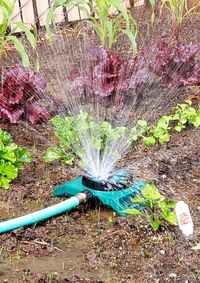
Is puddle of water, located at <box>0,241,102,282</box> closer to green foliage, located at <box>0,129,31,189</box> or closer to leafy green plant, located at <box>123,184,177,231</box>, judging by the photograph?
leafy green plant, located at <box>123,184,177,231</box>

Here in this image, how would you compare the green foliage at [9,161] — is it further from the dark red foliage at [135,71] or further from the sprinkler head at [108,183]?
the dark red foliage at [135,71]

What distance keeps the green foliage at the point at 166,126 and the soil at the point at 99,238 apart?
9 centimetres

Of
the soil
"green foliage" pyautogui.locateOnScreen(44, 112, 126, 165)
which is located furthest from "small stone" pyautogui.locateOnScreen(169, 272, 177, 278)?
"green foliage" pyautogui.locateOnScreen(44, 112, 126, 165)

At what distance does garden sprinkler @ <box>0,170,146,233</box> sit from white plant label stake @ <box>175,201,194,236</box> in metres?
0.38

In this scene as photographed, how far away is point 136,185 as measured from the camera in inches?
136

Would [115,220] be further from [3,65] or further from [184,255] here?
[3,65]

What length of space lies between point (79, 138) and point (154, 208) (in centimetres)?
82

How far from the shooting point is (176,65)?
505 centimetres

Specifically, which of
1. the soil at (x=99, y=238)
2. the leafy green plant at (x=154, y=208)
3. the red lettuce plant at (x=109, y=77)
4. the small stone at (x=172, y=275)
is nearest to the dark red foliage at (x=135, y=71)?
the red lettuce plant at (x=109, y=77)

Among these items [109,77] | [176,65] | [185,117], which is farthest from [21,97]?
[176,65]

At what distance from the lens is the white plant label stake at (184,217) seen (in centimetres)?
297

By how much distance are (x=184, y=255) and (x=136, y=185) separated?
0.57 m

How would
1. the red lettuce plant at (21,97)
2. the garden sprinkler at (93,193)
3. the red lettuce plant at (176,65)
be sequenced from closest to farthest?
the garden sprinkler at (93,193) < the red lettuce plant at (21,97) < the red lettuce plant at (176,65)

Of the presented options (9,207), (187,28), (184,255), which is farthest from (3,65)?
(184,255)
